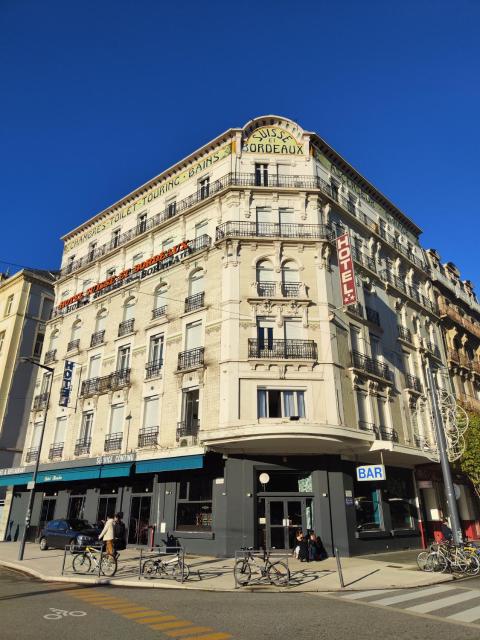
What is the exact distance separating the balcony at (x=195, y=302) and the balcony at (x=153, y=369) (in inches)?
129

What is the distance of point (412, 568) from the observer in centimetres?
1532

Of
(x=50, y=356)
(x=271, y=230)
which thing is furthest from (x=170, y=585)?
(x=50, y=356)

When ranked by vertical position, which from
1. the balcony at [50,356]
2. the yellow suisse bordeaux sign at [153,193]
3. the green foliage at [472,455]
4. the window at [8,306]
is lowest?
the green foliage at [472,455]

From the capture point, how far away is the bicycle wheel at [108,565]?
1377 centimetres

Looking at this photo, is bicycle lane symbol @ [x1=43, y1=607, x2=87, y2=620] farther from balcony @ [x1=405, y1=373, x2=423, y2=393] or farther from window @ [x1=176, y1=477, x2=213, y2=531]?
balcony @ [x1=405, y1=373, x2=423, y2=393]

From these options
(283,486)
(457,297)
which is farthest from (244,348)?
(457,297)

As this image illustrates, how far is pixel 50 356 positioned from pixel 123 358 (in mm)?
7804

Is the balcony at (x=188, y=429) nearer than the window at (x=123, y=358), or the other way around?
the balcony at (x=188, y=429)

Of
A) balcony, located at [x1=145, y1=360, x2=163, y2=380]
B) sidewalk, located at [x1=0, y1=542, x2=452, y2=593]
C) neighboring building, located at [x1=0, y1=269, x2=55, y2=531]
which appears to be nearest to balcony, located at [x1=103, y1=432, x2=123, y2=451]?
balcony, located at [x1=145, y1=360, x2=163, y2=380]

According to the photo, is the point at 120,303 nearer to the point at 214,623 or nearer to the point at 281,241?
the point at 281,241

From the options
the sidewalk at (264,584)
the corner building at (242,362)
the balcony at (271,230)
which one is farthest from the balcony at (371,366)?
the sidewalk at (264,584)

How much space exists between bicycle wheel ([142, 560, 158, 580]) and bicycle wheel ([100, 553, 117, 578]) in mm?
928

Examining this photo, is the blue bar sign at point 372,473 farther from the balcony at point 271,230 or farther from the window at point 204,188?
the window at point 204,188

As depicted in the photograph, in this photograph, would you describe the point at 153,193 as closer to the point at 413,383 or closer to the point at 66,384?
the point at 66,384
